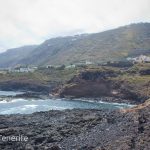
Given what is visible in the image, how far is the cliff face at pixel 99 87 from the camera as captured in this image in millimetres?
159375

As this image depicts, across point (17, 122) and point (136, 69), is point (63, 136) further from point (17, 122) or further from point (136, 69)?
point (136, 69)

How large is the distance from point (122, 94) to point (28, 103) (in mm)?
39419

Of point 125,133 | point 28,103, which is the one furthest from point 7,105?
point 125,133

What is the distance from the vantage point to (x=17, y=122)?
281 ft

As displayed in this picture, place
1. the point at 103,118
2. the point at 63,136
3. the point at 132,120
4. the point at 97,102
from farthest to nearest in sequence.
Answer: the point at 97,102
the point at 103,118
the point at 132,120
the point at 63,136

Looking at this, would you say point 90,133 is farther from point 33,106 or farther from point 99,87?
point 99,87

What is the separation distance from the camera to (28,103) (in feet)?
473

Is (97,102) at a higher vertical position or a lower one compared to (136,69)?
lower

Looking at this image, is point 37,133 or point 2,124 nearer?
point 37,133

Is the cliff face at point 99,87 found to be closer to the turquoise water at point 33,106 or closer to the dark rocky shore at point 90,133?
the turquoise water at point 33,106

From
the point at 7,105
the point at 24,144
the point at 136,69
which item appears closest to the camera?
the point at 24,144

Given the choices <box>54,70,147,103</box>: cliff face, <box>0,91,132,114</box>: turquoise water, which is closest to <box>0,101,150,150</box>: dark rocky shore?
<box>0,91,132,114</box>: turquoise water

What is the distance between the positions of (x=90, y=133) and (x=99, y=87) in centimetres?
10202

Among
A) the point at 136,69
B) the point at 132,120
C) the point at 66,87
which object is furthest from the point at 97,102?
the point at 132,120
